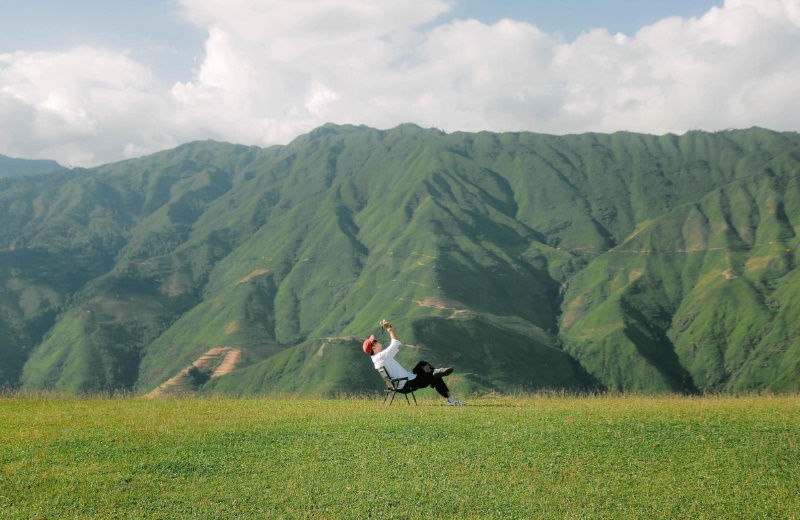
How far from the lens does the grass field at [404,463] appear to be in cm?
1138

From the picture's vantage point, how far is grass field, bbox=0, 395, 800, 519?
11383 mm

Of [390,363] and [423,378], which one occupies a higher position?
[390,363]

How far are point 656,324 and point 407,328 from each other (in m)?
70.1

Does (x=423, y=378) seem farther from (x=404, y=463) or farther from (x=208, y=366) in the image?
(x=208, y=366)

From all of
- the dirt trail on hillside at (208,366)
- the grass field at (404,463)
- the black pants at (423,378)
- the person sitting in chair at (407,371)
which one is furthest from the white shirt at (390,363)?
the dirt trail on hillside at (208,366)

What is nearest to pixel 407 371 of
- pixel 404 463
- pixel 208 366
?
pixel 404 463

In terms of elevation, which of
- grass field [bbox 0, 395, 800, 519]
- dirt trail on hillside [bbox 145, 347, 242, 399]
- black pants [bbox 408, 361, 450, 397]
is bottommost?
dirt trail on hillside [bbox 145, 347, 242, 399]

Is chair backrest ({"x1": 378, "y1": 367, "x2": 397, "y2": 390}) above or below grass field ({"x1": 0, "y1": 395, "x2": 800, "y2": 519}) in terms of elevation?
above

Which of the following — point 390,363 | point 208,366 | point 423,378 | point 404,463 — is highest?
point 390,363

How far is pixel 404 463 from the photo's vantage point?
43.7ft

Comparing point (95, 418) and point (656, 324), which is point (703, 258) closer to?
point (656, 324)

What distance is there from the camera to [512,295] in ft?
630

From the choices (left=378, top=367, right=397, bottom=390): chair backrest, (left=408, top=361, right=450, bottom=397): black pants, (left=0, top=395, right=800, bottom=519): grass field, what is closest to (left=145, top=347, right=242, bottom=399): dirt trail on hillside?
(left=378, top=367, right=397, bottom=390): chair backrest

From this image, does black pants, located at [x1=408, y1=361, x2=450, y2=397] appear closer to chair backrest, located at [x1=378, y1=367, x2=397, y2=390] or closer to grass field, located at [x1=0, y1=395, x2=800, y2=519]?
chair backrest, located at [x1=378, y1=367, x2=397, y2=390]
